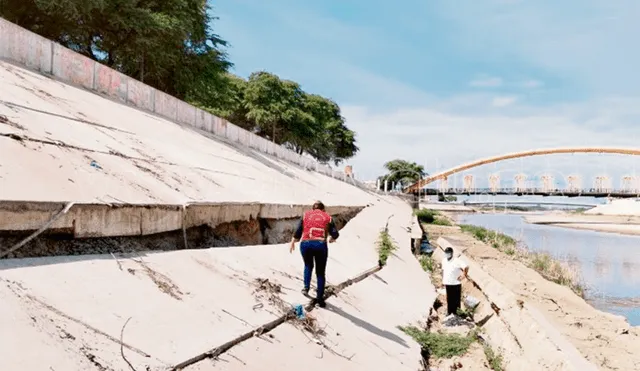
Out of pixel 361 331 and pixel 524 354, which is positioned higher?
pixel 361 331

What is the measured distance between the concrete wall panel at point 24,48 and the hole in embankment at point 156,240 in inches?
247

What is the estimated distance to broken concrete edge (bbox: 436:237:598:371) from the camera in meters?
6.64

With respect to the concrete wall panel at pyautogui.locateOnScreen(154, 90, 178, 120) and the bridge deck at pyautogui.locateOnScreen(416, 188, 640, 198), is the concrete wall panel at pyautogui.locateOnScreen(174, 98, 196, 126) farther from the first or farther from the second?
the bridge deck at pyautogui.locateOnScreen(416, 188, 640, 198)

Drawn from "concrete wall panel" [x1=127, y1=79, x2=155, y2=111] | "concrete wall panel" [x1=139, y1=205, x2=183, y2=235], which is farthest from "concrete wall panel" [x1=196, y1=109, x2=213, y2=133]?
"concrete wall panel" [x1=139, y1=205, x2=183, y2=235]

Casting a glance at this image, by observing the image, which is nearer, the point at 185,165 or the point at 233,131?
the point at 185,165

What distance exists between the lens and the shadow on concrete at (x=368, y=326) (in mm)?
6965

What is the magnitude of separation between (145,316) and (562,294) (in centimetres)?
1303

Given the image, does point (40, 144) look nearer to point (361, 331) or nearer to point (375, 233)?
point (361, 331)

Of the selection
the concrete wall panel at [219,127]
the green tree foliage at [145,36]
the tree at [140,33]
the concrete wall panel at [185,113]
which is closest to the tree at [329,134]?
the green tree foliage at [145,36]

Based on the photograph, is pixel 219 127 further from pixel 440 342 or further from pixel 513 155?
pixel 513 155

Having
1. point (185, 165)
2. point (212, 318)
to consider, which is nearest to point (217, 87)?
point (185, 165)

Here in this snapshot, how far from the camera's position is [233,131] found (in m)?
22.6

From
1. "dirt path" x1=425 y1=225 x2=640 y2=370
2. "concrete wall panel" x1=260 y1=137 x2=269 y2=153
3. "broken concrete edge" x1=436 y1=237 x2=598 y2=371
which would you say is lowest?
"dirt path" x1=425 y1=225 x2=640 y2=370

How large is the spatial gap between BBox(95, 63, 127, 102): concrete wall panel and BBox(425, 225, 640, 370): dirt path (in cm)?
1157
